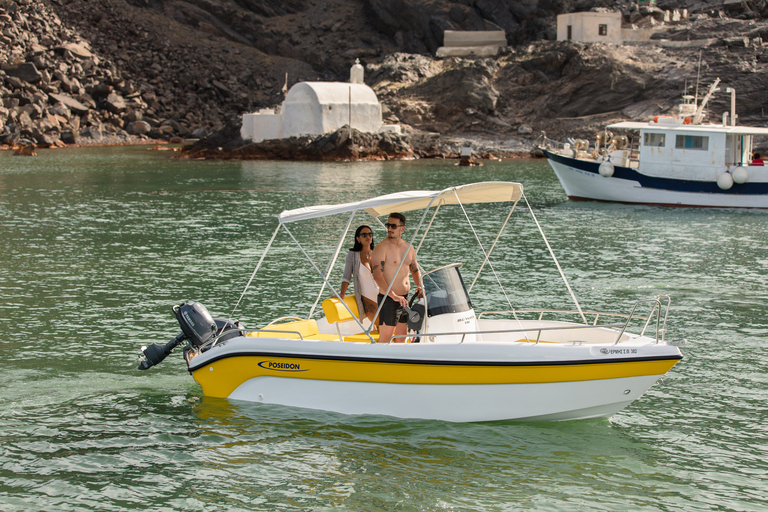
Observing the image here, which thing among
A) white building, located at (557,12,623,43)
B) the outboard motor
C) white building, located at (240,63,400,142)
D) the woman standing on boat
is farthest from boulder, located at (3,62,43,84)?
the woman standing on boat

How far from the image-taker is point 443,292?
9062 millimetres

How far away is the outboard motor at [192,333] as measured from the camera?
9477mm

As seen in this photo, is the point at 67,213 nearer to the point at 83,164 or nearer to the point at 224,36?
the point at 83,164

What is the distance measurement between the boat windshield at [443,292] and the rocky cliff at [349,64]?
2230 inches

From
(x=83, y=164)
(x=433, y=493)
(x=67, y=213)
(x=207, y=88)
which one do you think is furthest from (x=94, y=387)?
(x=207, y=88)

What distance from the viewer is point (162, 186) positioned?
125ft

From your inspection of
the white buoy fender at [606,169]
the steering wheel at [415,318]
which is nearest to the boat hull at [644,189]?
the white buoy fender at [606,169]

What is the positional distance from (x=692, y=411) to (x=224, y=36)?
99.6 meters

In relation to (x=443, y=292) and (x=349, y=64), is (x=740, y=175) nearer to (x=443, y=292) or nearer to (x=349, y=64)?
(x=443, y=292)

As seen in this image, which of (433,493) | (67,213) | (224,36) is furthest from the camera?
(224,36)

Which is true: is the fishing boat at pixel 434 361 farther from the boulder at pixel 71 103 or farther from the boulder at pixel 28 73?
the boulder at pixel 28 73

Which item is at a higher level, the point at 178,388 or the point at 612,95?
the point at 612,95

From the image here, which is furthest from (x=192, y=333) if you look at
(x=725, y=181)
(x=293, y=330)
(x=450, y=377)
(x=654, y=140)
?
(x=654, y=140)

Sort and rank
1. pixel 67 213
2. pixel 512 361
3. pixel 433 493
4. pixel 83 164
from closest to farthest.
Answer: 1. pixel 433 493
2. pixel 512 361
3. pixel 67 213
4. pixel 83 164
